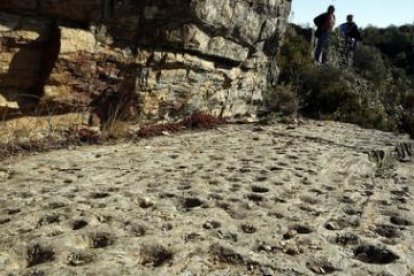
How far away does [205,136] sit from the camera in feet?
28.4

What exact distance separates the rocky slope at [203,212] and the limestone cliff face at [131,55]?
0.90 metres

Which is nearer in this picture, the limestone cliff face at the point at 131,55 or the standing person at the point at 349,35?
the limestone cliff face at the point at 131,55

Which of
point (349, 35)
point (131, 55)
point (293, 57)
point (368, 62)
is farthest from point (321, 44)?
point (131, 55)

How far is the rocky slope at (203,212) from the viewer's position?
3.78 metres

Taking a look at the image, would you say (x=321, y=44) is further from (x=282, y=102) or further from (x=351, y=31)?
(x=282, y=102)

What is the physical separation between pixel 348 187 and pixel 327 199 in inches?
26.9

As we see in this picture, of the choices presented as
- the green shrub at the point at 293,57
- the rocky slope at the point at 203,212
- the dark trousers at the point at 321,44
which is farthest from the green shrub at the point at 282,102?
the dark trousers at the point at 321,44

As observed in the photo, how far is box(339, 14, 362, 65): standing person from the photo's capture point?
57.8 feet

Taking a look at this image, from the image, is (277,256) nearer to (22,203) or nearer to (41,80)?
(22,203)

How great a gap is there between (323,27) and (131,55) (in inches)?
347

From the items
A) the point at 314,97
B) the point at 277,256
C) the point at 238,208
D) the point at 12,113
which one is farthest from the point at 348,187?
the point at 314,97

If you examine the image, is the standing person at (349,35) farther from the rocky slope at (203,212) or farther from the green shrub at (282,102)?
the rocky slope at (203,212)

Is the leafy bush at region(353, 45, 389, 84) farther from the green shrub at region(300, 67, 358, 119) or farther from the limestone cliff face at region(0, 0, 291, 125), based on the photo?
the limestone cliff face at region(0, 0, 291, 125)

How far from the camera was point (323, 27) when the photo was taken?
15.5 meters
